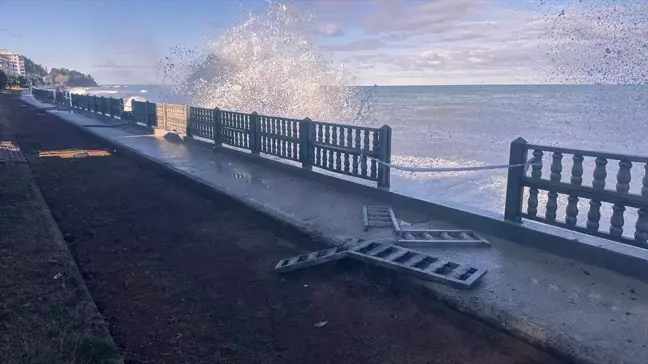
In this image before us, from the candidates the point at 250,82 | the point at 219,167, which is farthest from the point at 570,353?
the point at 250,82

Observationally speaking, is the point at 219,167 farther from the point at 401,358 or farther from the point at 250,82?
the point at 250,82

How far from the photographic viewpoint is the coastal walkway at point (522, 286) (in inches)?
141

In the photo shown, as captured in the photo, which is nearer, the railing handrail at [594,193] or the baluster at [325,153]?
the railing handrail at [594,193]

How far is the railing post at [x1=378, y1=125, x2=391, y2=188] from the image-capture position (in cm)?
806

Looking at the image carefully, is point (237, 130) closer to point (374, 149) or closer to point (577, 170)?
point (374, 149)

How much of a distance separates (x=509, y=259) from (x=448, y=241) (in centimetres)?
70

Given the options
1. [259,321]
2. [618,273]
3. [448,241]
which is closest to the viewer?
[259,321]

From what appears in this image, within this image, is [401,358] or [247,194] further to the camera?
[247,194]

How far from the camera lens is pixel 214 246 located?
6176 millimetres

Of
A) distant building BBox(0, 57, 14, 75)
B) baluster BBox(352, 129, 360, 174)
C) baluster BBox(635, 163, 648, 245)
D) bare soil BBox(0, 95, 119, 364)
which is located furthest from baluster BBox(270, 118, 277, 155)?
distant building BBox(0, 57, 14, 75)

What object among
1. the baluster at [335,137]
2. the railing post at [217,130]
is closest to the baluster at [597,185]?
the baluster at [335,137]

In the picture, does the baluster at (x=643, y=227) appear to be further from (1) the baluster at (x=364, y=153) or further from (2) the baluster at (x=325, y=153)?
(2) the baluster at (x=325, y=153)

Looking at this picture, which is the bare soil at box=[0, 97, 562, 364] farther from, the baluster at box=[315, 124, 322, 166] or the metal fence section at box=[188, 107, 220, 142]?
the metal fence section at box=[188, 107, 220, 142]

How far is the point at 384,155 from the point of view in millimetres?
A: 8102
